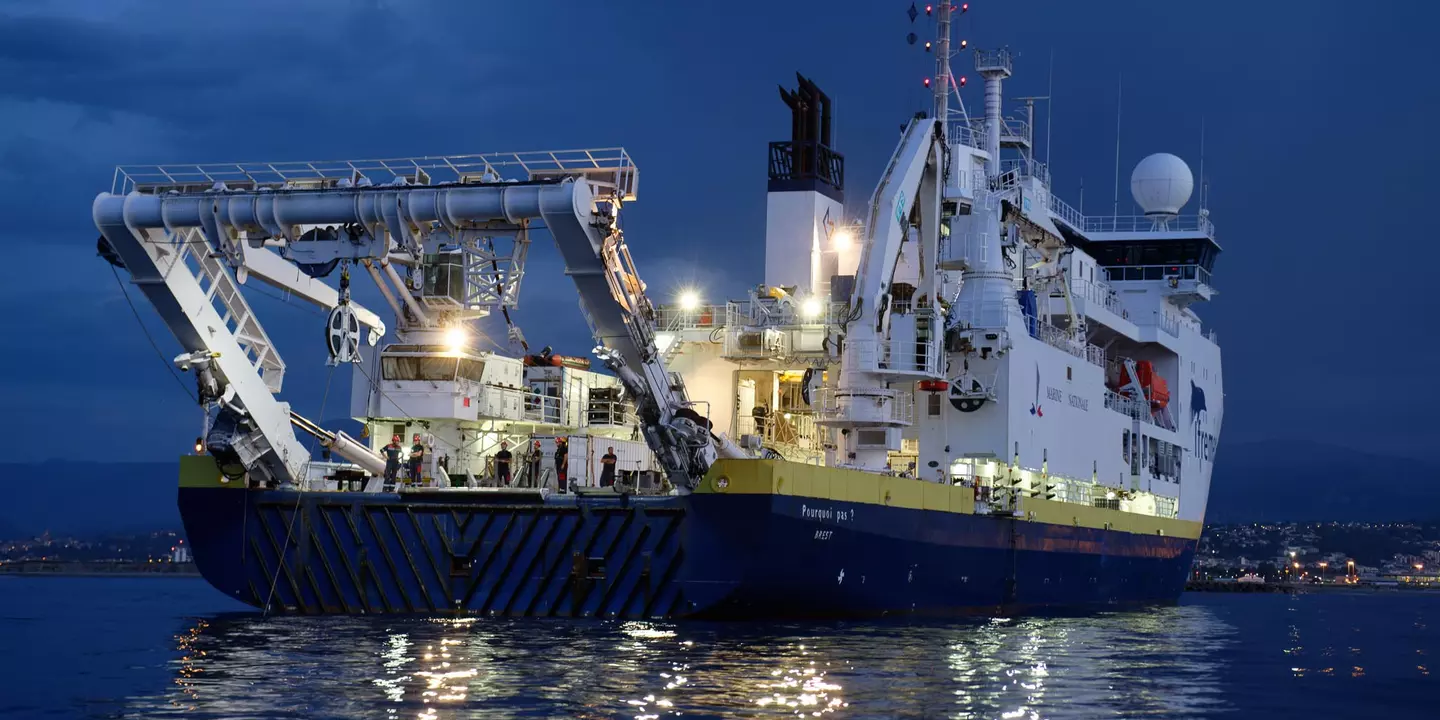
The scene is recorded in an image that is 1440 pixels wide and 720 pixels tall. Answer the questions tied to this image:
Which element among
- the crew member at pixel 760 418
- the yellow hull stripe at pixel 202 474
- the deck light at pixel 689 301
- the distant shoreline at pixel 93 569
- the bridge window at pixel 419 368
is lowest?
the distant shoreline at pixel 93 569

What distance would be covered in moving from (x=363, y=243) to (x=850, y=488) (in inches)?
397

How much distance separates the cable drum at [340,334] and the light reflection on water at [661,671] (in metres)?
4.74

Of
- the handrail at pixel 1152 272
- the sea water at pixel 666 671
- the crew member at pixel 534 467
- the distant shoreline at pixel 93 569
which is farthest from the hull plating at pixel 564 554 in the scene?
the distant shoreline at pixel 93 569

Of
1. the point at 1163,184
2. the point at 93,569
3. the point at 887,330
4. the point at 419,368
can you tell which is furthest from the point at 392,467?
the point at 93,569

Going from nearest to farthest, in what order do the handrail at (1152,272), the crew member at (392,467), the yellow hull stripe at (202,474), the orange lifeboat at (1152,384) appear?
the crew member at (392,467) < the yellow hull stripe at (202,474) < the orange lifeboat at (1152,384) < the handrail at (1152,272)

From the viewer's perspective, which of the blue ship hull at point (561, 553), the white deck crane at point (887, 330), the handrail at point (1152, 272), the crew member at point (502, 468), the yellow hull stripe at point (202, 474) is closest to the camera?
the blue ship hull at point (561, 553)

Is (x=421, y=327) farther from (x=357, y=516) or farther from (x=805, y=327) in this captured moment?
(x=805, y=327)

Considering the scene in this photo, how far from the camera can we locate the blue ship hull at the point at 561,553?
29500mm

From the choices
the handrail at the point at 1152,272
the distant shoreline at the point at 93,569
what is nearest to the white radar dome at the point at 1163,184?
the handrail at the point at 1152,272

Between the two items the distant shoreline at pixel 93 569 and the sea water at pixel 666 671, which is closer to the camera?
the sea water at pixel 666 671

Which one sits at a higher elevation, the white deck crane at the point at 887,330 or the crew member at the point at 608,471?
the white deck crane at the point at 887,330

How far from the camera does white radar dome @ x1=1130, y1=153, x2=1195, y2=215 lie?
56688 mm

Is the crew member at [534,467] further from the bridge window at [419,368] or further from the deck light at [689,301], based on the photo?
the deck light at [689,301]

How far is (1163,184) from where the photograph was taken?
186 feet
